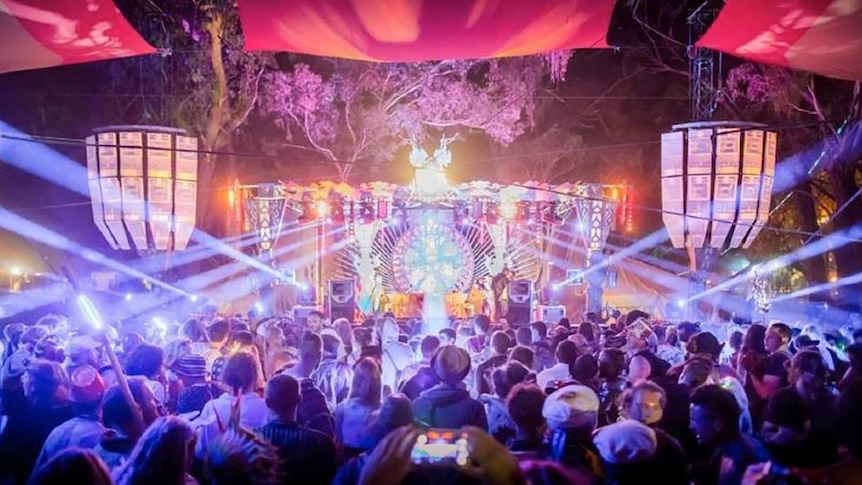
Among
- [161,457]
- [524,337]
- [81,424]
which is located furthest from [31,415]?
[524,337]

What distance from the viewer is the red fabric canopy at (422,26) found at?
5.55 m

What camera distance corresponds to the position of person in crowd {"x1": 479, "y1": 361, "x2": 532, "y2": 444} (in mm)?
5281

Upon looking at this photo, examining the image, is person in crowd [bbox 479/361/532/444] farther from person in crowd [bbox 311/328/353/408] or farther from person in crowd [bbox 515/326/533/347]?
person in crowd [bbox 515/326/533/347]

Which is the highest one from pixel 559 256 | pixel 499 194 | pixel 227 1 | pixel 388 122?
pixel 227 1

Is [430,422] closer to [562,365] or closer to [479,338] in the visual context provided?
[562,365]

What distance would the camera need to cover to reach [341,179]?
76.5ft

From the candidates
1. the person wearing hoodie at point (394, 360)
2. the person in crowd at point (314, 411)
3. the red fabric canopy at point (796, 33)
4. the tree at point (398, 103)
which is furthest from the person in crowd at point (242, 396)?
the tree at point (398, 103)

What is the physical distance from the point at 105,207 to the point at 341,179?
14.1 metres

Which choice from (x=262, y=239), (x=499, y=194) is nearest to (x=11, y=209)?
(x=262, y=239)

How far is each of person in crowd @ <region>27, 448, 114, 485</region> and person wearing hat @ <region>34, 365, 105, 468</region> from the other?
1.32 metres

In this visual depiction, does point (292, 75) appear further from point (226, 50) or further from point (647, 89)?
point (647, 89)

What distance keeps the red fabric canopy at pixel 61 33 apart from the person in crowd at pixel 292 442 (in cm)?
279

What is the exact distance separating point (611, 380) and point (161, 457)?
380cm

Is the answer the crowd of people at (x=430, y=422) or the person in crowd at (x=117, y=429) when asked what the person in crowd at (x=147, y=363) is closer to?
the crowd of people at (x=430, y=422)
